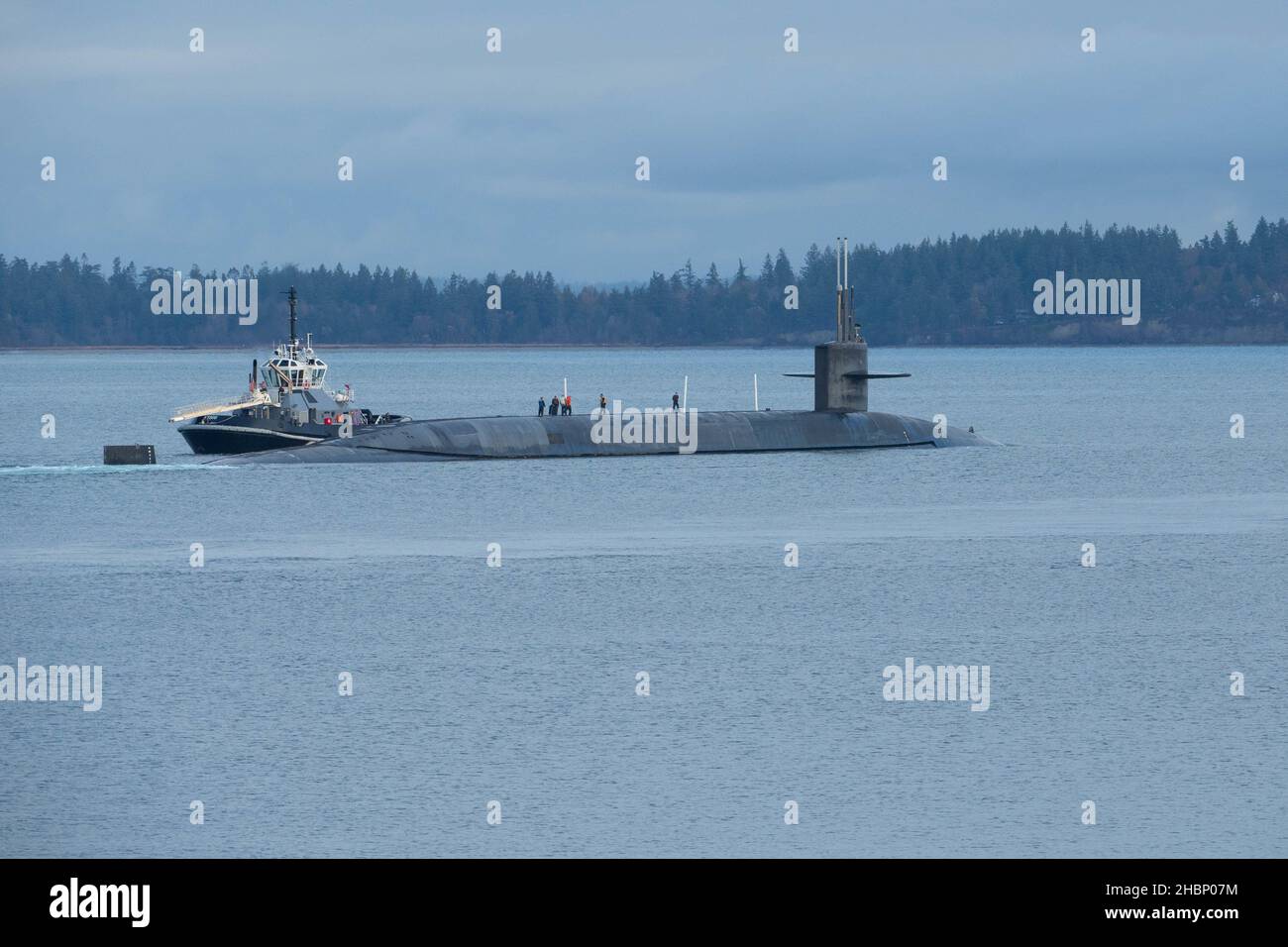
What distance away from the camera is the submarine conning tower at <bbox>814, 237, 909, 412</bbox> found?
69.0m

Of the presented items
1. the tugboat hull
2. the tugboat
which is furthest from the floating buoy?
the tugboat hull

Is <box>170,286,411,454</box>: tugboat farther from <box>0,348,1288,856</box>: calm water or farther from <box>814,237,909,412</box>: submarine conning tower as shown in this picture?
<box>814,237,909,412</box>: submarine conning tower

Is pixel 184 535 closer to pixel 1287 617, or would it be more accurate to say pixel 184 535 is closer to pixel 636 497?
pixel 636 497

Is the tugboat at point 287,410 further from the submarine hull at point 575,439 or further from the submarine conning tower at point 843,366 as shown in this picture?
the submarine conning tower at point 843,366

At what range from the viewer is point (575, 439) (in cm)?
6944

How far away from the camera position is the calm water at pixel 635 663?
74.4 feet

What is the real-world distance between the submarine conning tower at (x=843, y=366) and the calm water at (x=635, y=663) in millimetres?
6853

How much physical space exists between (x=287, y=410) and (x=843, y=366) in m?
21.1

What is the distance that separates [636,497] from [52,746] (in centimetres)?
3499

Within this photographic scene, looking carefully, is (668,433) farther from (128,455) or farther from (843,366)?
(128,455)

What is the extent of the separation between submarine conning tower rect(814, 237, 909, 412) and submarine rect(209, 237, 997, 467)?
0.04 m
